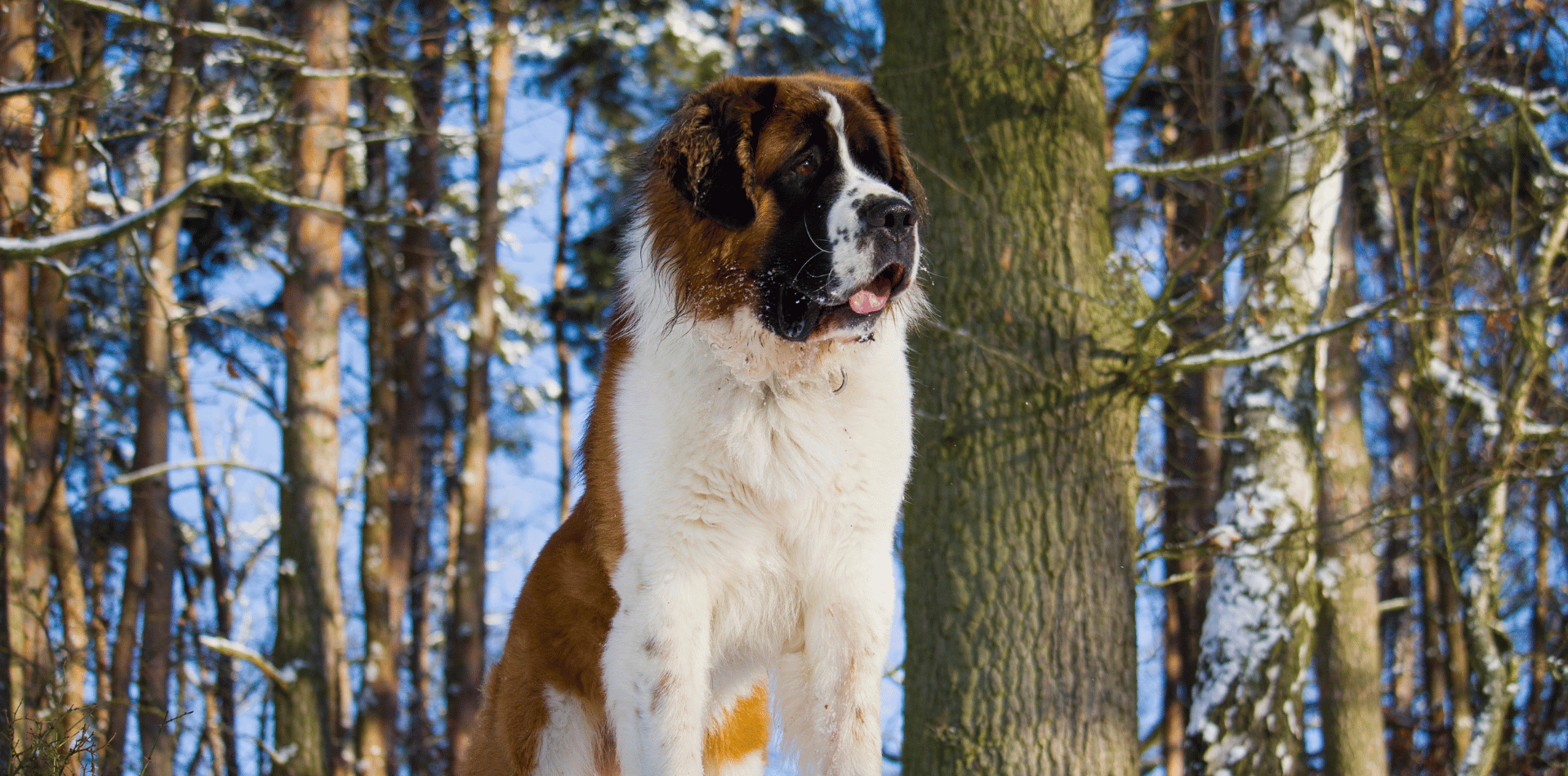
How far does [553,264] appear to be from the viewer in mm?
15547

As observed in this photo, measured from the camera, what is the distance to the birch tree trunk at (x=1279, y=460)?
585cm

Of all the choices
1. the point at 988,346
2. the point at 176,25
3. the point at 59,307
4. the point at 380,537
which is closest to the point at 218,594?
the point at 380,537

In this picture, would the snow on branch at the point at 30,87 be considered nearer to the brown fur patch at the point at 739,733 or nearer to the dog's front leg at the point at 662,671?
the dog's front leg at the point at 662,671

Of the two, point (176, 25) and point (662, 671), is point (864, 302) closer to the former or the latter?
point (662, 671)

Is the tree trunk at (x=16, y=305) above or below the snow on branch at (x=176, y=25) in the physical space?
below

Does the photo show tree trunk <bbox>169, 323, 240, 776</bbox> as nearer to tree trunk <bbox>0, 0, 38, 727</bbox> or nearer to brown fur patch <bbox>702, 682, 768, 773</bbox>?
tree trunk <bbox>0, 0, 38, 727</bbox>

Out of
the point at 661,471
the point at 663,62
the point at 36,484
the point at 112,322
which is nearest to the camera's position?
the point at 661,471

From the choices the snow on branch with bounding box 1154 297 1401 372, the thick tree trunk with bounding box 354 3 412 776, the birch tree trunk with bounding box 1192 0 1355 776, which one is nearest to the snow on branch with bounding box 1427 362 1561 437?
the birch tree trunk with bounding box 1192 0 1355 776

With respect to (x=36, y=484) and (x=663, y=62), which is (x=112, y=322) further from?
(x=663, y=62)

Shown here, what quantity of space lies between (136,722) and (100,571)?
5591mm

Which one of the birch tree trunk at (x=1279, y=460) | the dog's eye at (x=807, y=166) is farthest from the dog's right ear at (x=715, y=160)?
the birch tree trunk at (x=1279, y=460)

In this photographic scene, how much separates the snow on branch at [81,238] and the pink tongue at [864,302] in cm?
381

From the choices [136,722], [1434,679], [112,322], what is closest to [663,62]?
[112,322]

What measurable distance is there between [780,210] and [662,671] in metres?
1.28
